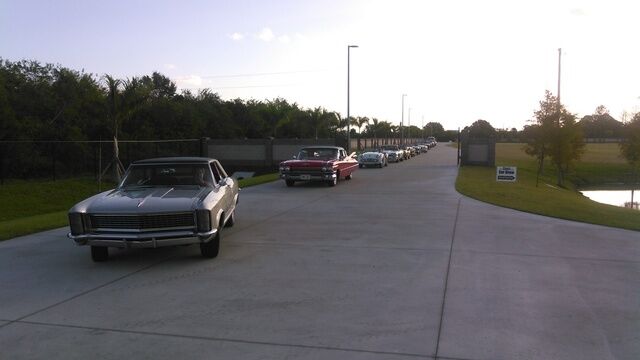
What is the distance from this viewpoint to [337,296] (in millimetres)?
6402

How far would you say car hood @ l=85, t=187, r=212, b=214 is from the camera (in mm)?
7605

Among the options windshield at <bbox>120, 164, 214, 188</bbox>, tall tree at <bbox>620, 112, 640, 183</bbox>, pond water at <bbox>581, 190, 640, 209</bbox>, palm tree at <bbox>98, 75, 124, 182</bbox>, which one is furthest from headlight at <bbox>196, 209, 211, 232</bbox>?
tall tree at <bbox>620, 112, 640, 183</bbox>

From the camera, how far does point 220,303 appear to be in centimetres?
614

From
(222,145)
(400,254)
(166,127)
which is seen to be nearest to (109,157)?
(222,145)

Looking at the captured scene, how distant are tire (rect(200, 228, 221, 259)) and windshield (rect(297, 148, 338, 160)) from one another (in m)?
→ 12.6

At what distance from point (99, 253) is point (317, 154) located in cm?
1349

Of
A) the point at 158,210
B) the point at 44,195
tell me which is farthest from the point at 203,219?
the point at 44,195

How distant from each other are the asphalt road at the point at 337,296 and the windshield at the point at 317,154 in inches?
389

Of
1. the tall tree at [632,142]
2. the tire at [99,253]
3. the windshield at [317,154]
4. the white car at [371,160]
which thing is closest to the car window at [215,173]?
the tire at [99,253]

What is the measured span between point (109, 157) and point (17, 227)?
81.0 feet

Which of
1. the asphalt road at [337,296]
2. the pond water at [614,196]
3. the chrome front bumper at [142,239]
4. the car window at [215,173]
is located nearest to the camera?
the asphalt road at [337,296]

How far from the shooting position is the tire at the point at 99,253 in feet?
26.3

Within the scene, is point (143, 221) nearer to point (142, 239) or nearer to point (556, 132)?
point (142, 239)

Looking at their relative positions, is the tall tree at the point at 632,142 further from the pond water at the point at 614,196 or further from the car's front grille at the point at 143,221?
the car's front grille at the point at 143,221
